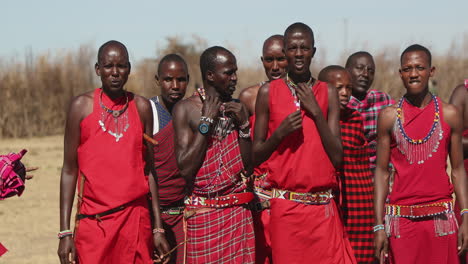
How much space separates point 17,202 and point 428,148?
9.24 meters

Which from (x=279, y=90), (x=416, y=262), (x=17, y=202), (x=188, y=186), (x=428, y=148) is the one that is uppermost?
(x=279, y=90)

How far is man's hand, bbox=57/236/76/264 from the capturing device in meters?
4.57

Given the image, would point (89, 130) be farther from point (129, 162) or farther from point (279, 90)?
point (279, 90)

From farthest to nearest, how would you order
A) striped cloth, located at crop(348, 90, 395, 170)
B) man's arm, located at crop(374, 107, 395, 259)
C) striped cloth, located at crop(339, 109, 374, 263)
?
1. striped cloth, located at crop(348, 90, 395, 170)
2. striped cloth, located at crop(339, 109, 374, 263)
3. man's arm, located at crop(374, 107, 395, 259)

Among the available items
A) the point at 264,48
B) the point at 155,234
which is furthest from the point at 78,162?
the point at 264,48

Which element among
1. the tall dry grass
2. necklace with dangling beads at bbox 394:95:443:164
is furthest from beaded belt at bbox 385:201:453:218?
the tall dry grass

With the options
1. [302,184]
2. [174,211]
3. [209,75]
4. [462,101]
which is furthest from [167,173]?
[462,101]

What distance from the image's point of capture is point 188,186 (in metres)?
4.77

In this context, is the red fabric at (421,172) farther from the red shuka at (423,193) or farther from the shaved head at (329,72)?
the shaved head at (329,72)

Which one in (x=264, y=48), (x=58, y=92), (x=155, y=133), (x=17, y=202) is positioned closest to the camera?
(x=155, y=133)

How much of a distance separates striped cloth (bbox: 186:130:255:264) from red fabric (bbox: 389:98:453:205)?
3.44ft

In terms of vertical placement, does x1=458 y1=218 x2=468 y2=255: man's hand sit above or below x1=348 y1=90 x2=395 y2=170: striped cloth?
below

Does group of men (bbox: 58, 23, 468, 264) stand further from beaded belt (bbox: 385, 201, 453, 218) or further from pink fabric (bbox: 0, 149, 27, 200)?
pink fabric (bbox: 0, 149, 27, 200)

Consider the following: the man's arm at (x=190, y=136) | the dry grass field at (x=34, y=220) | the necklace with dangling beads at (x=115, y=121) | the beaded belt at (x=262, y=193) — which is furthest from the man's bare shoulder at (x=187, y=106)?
the dry grass field at (x=34, y=220)
